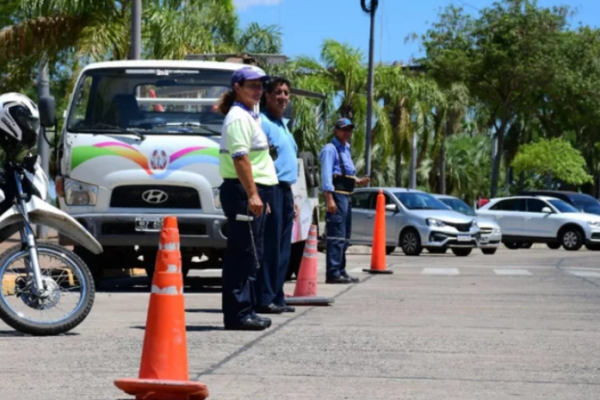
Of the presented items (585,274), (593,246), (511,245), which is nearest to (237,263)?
(585,274)

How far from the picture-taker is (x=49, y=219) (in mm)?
9820

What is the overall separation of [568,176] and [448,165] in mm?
20167

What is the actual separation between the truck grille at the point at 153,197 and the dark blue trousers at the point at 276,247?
2.94m

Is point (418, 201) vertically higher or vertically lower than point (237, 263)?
higher

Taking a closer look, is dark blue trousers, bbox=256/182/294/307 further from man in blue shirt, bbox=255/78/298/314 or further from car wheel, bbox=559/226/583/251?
car wheel, bbox=559/226/583/251

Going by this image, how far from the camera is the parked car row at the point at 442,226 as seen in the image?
29.1m

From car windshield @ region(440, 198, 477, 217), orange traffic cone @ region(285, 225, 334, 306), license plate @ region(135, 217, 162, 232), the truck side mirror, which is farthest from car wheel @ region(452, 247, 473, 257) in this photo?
the truck side mirror

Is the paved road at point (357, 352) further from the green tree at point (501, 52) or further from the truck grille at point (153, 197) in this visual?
the green tree at point (501, 52)

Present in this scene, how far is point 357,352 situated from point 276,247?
223 centimetres

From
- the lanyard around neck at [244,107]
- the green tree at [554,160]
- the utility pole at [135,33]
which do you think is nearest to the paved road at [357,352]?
the lanyard around neck at [244,107]

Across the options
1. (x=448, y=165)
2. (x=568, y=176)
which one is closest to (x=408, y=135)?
(x=568, y=176)

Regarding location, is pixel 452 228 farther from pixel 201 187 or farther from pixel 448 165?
pixel 448 165

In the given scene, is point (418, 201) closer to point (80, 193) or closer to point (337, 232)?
point (337, 232)

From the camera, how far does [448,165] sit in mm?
79688
